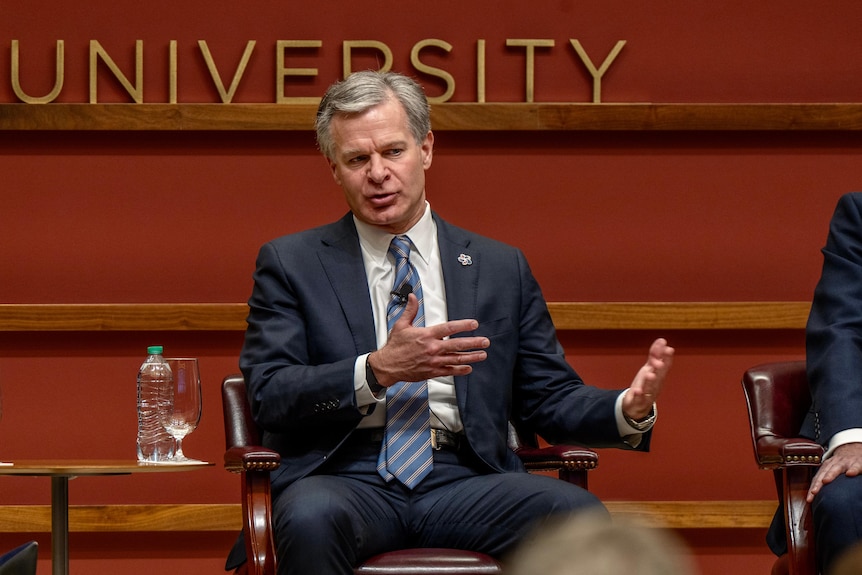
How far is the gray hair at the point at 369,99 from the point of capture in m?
2.81

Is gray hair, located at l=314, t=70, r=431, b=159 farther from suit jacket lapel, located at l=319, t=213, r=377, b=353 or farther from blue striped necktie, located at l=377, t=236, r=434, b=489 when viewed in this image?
blue striped necktie, located at l=377, t=236, r=434, b=489

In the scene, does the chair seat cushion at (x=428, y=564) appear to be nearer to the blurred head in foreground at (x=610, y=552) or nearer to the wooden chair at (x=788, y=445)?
the wooden chair at (x=788, y=445)

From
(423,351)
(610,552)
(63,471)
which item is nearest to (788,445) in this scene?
(423,351)

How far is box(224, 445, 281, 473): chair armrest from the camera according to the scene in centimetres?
240

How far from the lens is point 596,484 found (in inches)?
150

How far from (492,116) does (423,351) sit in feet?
5.38

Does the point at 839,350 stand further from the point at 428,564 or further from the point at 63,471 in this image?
the point at 63,471

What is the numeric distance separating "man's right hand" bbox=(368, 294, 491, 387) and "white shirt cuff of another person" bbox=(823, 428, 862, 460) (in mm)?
788

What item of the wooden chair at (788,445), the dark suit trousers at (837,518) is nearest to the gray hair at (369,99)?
the wooden chair at (788,445)

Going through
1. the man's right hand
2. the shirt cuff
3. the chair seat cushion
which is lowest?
the chair seat cushion

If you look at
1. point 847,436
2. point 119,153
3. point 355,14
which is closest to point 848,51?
point 355,14

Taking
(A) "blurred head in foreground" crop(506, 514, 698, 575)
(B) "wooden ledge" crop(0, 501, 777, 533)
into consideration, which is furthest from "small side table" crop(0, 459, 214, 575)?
(A) "blurred head in foreground" crop(506, 514, 698, 575)

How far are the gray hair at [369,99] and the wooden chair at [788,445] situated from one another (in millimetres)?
1031

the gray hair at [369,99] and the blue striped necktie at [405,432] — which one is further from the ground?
the gray hair at [369,99]
